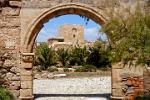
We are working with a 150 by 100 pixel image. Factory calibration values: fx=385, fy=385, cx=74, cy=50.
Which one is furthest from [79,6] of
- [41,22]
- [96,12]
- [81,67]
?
[81,67]

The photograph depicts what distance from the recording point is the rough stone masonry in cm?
1226

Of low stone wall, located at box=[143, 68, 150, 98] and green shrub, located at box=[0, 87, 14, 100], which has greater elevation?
low stone wall, located at box=[143, 68, 150, 98]

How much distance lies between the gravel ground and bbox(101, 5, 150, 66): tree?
389 centimetres

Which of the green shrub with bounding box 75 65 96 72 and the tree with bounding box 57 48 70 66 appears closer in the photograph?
the green shrub with bounding box 75 65 96 72

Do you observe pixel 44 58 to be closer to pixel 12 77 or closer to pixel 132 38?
pixel 12 77

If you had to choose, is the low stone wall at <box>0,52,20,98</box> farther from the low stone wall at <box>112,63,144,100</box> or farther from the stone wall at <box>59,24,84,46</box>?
the stone wall at <box>59,24,84,46</box>

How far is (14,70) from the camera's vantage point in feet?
40.7

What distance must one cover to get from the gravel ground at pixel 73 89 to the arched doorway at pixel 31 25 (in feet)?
3.71

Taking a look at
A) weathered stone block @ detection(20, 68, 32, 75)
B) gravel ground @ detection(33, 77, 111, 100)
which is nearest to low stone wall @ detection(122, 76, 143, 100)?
gravel ground @ detection(33, 77, 111, 100)

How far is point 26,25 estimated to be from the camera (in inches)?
485

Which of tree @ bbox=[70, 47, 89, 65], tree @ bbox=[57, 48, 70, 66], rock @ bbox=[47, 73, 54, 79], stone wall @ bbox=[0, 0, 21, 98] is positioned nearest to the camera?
stone wall @ bbox=[0, 0, 21, 98]

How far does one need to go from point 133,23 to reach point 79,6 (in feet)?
10.6

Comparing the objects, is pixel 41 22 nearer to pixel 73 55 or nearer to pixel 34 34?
pixel 34 34

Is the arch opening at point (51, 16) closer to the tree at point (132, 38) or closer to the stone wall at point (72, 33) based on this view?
the tree at point (132, 38)
